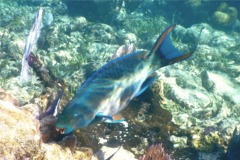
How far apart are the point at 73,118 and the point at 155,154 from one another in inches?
86.2

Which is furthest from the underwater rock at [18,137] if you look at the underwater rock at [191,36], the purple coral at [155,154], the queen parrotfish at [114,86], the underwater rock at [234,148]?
the underwater rock at [191,36]

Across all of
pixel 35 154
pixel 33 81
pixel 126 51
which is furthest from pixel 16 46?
pixel 35 154

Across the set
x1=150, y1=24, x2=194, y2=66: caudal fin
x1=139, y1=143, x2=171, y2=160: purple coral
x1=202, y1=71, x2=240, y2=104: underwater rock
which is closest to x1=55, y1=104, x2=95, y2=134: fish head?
x1=150, y1=24, x2=194, y2=66: caudal fin

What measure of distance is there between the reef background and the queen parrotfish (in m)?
0.52

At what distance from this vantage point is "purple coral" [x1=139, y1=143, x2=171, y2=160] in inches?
146

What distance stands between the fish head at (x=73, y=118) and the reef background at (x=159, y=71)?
16.0 inches

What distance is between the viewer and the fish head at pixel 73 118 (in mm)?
1899

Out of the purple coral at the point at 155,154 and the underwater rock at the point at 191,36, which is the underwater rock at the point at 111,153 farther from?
the underwater rock at the point at 191,36

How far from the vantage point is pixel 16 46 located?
25.7 ft

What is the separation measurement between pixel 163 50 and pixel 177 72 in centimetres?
657

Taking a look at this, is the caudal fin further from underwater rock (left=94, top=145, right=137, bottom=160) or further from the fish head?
underwater rock (left=94, top=145, right=137, bottom=160)

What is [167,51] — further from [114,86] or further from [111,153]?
[111,153]

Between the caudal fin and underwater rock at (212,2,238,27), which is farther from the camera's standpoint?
underwater rock at (212,2,238,27)

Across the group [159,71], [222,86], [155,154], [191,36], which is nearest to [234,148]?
[155,154]
